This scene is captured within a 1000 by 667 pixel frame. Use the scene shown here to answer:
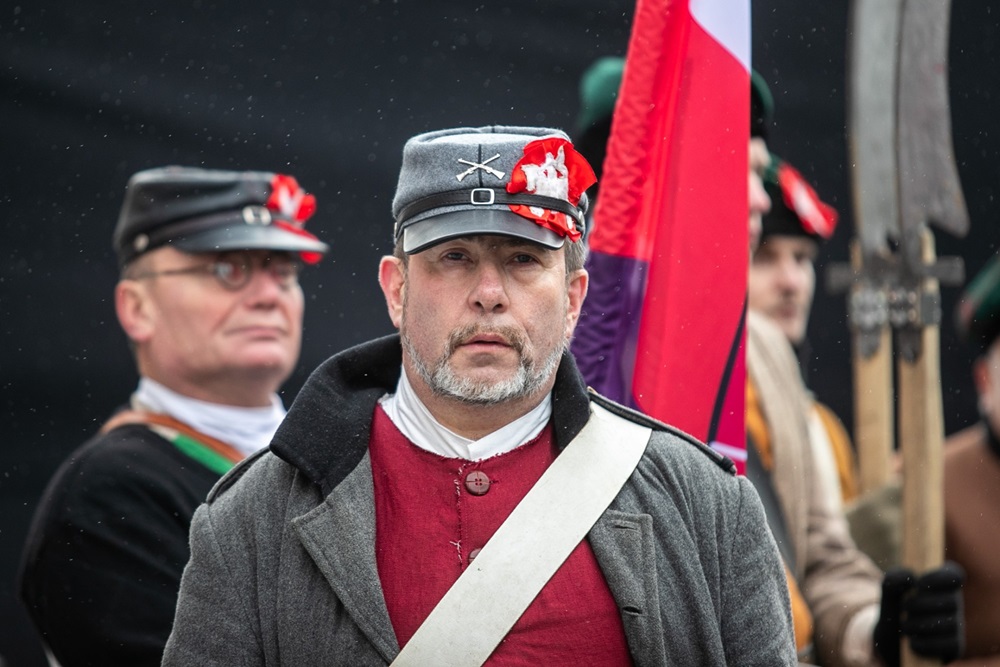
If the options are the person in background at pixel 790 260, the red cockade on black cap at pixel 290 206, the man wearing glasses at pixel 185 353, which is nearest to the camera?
the man wearing glasses at pixel 185 353

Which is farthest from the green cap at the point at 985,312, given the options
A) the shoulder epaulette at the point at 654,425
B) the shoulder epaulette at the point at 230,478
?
the shoulder epaulette at the point at 230,478

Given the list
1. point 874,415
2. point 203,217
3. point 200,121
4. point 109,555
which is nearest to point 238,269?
point 203,217

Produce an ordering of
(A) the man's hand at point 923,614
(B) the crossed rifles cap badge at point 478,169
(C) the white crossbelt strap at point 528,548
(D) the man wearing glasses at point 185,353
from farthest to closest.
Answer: (A) the man's hand at point 923,614, (D) the man wearing glasses at point 185,353, (B) the crossed rifles cap badge at point 478,169, (C) the white crossbelt strap at point 528,548

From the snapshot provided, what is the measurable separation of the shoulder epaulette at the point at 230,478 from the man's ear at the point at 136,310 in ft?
5.12

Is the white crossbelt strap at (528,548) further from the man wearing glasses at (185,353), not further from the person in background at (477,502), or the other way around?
the man wearing glasses at (185,353)

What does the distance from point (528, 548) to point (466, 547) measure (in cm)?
10

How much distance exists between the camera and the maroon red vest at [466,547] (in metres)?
2.15

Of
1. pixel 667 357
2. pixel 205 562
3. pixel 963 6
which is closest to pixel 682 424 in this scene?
pixel 667 357

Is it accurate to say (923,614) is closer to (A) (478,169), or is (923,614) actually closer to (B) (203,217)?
(A) (478,169)

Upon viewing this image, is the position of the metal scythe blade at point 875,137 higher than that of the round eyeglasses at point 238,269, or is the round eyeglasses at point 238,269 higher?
the metal scythe blade at point 875,137

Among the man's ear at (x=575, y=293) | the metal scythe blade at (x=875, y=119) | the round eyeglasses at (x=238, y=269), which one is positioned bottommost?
the man's ear at (x=575, y=293)

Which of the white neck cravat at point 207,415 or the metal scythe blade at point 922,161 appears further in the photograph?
the metal scythe blade at point 922,161

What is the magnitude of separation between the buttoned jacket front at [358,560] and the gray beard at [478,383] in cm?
13

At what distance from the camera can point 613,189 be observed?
281cm
